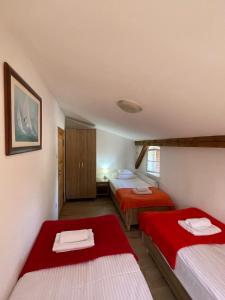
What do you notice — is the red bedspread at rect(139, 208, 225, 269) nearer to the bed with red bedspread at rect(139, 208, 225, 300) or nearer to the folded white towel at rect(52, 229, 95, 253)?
the bed with red bedspread at rect(139, 208, 225, 300)

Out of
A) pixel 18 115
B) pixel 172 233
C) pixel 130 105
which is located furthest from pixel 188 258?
pixel 18 115

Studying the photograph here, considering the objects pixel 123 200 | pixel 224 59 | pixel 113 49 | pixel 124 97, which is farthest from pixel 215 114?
pixel 123 200

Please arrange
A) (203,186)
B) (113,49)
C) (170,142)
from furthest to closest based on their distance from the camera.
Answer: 1. (170,142)
2. (203,186)
3. (113,49)

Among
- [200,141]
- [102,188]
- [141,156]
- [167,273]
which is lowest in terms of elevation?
[167,273]

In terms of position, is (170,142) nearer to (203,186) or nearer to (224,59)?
(203,186)

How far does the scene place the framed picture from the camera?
1102 millimetres

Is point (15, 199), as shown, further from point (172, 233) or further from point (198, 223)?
point (198, 223)

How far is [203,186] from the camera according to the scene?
8.89ft

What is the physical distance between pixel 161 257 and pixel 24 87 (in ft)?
7.48

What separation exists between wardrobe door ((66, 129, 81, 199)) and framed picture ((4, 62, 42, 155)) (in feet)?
9.91

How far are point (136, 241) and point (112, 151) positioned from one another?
3.14 meters

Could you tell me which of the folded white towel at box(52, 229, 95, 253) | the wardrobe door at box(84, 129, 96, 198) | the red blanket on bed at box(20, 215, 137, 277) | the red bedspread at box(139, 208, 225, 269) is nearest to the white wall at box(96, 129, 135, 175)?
the wardrobe door at box(84, 129, 96, 198)

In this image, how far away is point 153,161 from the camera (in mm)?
4832

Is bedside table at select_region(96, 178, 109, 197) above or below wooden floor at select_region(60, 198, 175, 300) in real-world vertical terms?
above
